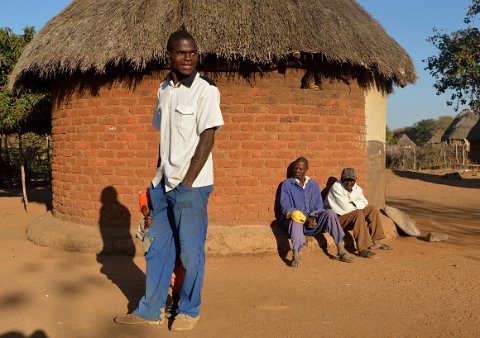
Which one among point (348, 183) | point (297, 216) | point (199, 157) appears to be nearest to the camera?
point (199, 157)

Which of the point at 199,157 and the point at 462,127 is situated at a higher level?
the point at 462,127

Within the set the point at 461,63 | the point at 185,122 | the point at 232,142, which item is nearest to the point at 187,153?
the point at 185,122

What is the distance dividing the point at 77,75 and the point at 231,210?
2399 millimetres

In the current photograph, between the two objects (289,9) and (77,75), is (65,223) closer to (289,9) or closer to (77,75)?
(77,75)

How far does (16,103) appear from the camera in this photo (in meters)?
8.11

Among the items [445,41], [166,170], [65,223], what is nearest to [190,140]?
[166,170]

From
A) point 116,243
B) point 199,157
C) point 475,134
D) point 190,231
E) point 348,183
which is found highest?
point 475,134

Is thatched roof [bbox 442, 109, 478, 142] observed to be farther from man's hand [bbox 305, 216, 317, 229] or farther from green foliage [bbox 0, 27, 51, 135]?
man's hand [bbox 305, 216, 317, 229]

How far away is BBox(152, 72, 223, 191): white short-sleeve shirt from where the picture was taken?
2.82 m

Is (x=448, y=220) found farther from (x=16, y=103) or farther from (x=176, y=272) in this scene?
(x=16, y=103)

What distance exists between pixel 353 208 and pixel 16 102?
613 centimetres

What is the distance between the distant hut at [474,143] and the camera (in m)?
23.8

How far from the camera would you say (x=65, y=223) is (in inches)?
221

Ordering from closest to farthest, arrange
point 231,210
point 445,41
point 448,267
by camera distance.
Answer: point 448,267
point 231,210
point 445,41
